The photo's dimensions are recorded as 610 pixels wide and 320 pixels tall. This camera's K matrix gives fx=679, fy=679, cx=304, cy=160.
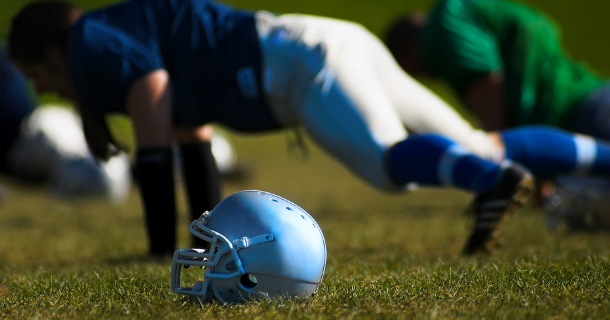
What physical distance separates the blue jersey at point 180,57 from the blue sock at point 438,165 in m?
0.69

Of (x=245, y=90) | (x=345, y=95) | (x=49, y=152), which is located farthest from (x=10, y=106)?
(x=345, y=95)

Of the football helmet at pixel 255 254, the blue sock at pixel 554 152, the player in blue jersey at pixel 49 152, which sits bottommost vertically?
the player in blue jersey at pixel 49 152

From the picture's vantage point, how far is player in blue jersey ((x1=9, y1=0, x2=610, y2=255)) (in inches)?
111

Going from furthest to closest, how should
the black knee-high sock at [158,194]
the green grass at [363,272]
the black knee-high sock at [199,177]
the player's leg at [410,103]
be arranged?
the black knee-high sock at [199,177] < the player's leg at [410,103] < the black knee-high sock at [158,194] < the green grass at [363,272]

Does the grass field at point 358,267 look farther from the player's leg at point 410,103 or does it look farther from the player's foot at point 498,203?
the player's leg at point 410,103

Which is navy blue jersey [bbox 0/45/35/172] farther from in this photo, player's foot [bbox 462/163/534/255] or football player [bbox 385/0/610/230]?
player's foot [bbox 462/163/534/255]

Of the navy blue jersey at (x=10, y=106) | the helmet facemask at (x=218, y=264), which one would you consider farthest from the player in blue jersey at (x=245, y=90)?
the navy blue jersey at (x=10, y=106)

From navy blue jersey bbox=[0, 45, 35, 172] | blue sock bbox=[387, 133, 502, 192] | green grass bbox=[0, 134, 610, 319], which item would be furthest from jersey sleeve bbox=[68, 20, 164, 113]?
navy blue jersey bbox=[0, 45, 35, 172]

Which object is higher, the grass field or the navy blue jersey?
the grass field

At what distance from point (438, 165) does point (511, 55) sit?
156 centimetres

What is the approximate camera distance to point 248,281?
1889 millimetres

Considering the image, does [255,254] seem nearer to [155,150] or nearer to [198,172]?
[155,150]

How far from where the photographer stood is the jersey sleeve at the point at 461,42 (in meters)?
3.85

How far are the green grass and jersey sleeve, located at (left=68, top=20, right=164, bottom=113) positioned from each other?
0.76m
